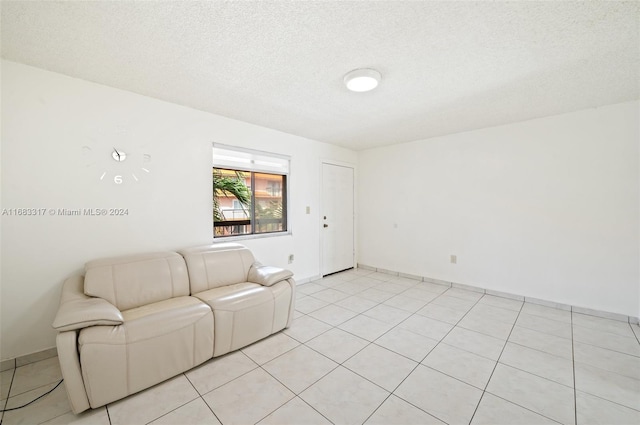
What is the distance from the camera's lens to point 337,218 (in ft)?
15.9

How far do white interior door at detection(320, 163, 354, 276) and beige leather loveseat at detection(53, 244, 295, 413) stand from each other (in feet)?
6.32

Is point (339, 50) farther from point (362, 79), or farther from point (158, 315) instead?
point (158, 315)

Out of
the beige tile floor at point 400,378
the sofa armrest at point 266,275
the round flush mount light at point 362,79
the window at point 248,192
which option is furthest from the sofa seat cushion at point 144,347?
the round flush mount light at point 362,79

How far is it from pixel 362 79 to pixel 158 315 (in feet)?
8.06

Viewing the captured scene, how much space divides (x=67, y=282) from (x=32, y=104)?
1.50 m

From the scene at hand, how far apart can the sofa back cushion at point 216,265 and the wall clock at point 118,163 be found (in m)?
0.91

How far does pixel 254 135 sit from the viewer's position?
3.57 meters

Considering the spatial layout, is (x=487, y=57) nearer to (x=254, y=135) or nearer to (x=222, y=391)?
(x=254, y=135)

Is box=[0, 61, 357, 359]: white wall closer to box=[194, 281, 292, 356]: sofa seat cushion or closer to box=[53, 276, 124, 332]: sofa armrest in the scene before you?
box=[53, 276, 124, 332]: sofa armrest

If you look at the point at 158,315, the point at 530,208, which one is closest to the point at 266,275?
the point at 158,315

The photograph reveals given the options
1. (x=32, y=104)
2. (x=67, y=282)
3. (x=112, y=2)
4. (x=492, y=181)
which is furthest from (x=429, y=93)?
(x=67, y=282)

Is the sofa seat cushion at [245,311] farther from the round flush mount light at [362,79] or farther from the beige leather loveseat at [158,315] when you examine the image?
the round flush mount light at [362,79]

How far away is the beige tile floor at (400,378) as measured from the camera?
1609mm

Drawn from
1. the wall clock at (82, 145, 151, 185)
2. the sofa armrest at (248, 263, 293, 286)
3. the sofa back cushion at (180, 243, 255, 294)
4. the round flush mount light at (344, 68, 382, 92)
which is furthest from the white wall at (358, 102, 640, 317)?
the wall clock at (82, 145, 151, 185)
